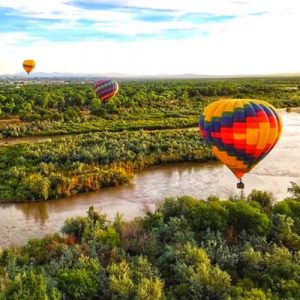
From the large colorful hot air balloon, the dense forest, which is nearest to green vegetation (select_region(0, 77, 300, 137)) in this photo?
the dense forest

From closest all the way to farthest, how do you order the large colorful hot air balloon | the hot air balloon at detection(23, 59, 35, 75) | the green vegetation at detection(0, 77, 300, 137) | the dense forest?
the dense forest
the green vegetation at detection(0, 77, 300, 137)
the large colorful hot air balloon
the hot air balloon at detection(23, 59, 35, 75)

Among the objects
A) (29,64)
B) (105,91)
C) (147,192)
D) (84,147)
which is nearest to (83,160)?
(84,147)

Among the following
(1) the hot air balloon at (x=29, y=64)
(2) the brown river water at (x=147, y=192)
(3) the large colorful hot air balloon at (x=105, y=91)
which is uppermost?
(1) the hot air balloon at (x=29, y=64)

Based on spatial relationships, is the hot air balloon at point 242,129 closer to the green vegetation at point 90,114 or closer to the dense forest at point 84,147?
the dense forest at point 84,147

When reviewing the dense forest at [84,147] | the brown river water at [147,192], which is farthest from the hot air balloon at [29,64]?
the brown river water at [147,192]

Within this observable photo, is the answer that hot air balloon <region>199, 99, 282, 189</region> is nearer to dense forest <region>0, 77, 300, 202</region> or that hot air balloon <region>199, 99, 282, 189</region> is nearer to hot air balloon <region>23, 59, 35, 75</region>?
dense forest <region>0, 77, 300, 202</region>

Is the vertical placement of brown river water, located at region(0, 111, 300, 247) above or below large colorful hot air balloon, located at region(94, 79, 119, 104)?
below

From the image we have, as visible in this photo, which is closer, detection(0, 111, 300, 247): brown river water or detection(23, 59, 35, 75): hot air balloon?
detection(0, 111, 300, 247): brown river water

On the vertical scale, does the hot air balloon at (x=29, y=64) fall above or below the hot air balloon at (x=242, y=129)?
above
